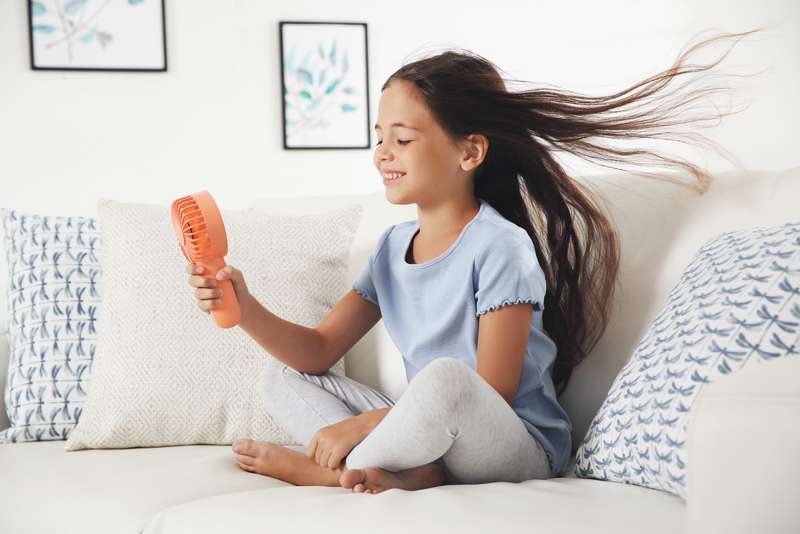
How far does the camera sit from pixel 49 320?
47.6 inches

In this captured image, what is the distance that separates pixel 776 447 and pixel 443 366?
391mm

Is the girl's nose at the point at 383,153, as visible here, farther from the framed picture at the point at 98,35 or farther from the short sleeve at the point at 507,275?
the framed picture at the point at 98,35

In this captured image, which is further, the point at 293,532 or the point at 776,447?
the point at 293,532

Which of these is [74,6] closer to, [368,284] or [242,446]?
[368,284]

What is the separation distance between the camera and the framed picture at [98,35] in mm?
1966

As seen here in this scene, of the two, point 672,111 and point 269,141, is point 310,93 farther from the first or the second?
point 672,111

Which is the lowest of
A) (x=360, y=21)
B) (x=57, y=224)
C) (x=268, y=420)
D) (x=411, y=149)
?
(x=268, y=420)

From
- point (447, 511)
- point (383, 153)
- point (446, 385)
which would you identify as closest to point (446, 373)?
point (446, 385)

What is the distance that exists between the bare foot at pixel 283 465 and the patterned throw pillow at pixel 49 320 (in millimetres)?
408

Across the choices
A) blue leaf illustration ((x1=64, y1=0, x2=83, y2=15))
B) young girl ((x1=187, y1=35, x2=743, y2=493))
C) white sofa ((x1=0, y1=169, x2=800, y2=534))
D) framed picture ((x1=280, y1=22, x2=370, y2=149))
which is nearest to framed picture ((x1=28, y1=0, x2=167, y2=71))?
blue leaf illustration ((x1=64, y1=0, x2=83, y2=15))

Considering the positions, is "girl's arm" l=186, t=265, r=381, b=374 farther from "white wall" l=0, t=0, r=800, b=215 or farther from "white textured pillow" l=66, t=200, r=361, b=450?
"white wall" l=0, t=0, r=800, b=215

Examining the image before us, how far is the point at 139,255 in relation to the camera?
119 cm

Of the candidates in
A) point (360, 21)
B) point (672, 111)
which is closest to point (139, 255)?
point (672, 111)

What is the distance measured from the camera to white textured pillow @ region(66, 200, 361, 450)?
110 centimetres
